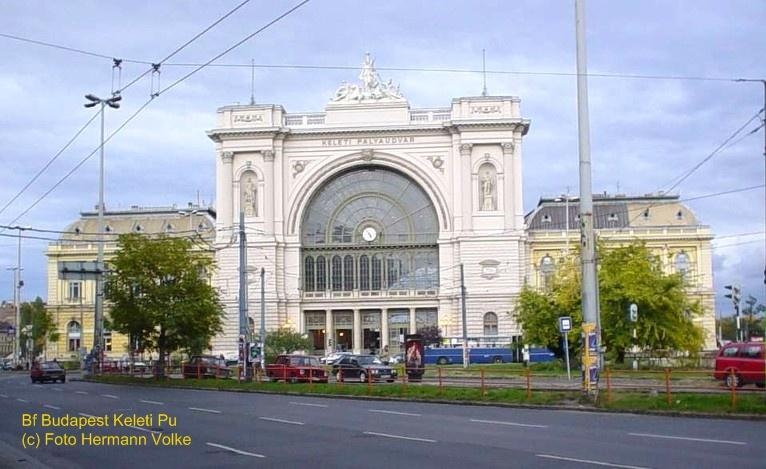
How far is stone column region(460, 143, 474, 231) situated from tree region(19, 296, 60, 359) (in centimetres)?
4835

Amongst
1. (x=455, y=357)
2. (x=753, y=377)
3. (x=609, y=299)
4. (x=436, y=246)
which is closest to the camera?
(x=753, y=377)

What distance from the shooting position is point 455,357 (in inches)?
3442

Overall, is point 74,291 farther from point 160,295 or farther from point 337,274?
point 160,295

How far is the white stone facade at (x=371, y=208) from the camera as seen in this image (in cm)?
10475

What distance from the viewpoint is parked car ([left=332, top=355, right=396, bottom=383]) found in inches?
2048

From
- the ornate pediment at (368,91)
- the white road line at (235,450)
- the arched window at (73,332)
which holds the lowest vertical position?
the white road line at (235,450)

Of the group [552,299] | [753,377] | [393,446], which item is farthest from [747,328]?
[393,446]

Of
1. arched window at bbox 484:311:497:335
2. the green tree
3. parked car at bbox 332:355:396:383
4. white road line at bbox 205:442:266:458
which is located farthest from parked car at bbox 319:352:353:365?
white road line at bbox 205:442:266:458

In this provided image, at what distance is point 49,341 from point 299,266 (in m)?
34.3

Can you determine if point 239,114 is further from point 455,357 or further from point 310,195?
point 455,357

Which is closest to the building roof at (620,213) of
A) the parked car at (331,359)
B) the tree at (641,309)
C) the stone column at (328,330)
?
the stone column at (328,330)

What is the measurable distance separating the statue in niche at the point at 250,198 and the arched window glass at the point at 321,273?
8.55 meters

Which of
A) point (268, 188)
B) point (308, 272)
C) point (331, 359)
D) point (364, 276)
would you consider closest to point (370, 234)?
point (364, 276)

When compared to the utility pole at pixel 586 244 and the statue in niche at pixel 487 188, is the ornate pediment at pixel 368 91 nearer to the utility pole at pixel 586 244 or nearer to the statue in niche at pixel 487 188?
the statue in niche at pixel 487 188
